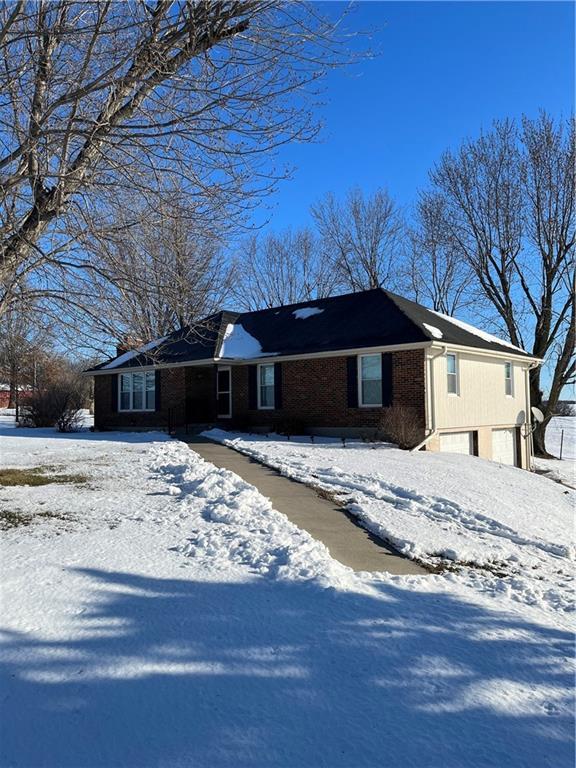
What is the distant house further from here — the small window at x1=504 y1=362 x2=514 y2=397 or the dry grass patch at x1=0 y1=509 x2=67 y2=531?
the dry grass patch at x1=0 y1=509 x2=67 y2=531

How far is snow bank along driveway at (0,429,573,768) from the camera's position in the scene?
8.35 feet

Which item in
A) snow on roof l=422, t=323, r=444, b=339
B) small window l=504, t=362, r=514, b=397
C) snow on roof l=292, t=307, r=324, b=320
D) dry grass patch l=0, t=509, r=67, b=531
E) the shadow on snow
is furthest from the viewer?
snow on roof l=292, t=307, r=324, b=320

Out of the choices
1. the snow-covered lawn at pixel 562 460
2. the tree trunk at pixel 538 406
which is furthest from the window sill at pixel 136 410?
the tree trunk at pixel 538 406

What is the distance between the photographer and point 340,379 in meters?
16.8

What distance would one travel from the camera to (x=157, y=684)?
2.93m

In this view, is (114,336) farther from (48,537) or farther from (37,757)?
(37,757)

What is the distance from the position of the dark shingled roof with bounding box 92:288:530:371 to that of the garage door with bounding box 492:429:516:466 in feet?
9.38

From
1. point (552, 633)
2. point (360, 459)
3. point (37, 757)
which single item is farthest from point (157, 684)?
point (360, 459)

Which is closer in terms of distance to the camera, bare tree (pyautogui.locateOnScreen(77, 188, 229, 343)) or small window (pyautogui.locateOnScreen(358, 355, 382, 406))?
bare tree (pyautogui.locateOnScreen(77, 188, 229, 343))

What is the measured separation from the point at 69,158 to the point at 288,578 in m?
5.56

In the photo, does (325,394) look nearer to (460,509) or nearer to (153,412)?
(153,412)

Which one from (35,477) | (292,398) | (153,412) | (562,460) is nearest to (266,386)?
(292,398)

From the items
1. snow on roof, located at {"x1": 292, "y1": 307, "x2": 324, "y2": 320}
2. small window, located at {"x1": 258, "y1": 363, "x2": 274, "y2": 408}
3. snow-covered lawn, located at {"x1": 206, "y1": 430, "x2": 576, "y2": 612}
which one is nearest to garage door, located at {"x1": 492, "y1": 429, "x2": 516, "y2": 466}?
snow-covered lawn, located at {"x1": 206, "y1": 430, "x2": 576, "y2": 612}

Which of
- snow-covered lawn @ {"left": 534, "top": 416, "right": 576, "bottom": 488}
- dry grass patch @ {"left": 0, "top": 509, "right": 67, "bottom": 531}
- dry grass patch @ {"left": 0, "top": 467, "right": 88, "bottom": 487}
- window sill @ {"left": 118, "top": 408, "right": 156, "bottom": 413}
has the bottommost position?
snow-covered lawn @ {"left": 534, "top": 416, "right": 576, "bottom": 488}
